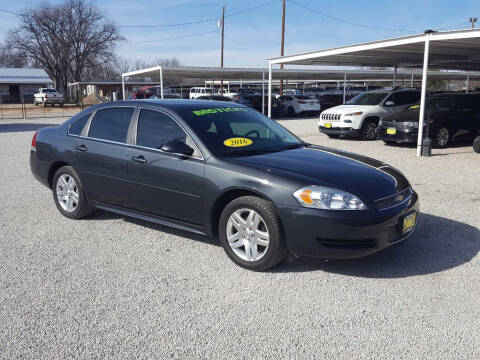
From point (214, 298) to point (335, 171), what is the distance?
1650 millimetres

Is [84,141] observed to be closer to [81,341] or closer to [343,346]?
[81,341]

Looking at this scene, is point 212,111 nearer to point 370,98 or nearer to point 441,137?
point 441,137

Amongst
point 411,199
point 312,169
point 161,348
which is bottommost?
point 161,348

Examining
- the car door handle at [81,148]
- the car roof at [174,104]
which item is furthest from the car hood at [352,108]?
the car door handle at [81,148]

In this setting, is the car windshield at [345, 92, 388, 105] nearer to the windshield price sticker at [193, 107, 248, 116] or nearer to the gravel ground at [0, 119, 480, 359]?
the gravel ground at [0, 119, 480, 359]

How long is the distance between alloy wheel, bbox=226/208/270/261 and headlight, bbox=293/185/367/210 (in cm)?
43

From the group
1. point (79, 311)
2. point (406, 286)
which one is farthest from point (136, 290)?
point (406, 286)

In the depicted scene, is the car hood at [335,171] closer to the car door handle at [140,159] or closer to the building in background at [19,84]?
the car door handle at [140,159]

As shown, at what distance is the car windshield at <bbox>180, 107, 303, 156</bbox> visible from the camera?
15.3 feet

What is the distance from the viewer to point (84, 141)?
556 centimetres

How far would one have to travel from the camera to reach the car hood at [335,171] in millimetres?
4043

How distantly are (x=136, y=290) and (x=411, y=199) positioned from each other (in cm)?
273

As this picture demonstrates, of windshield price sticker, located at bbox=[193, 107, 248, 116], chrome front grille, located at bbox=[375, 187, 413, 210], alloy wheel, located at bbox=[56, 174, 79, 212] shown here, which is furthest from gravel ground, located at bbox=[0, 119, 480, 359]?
windshield price sticker, located at bbox=[193, 107, 248, 116]

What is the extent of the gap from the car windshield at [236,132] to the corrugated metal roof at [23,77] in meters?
59.2
